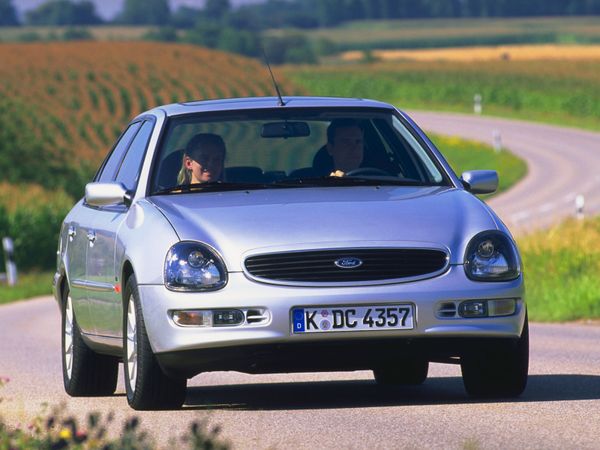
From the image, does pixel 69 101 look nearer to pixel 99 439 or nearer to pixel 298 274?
pixel 298 274

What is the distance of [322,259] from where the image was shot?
8.25m

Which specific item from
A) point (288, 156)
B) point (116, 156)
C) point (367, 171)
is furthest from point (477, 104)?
point (367, 171)

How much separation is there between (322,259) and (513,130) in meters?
70.5

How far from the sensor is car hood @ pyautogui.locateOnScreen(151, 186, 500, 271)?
8.27 metres

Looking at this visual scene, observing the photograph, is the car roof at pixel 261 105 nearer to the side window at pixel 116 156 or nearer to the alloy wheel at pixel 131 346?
the side window at pixel 116 156

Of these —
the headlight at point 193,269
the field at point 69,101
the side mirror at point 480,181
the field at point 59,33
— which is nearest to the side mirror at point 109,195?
the headlight at point 193,269

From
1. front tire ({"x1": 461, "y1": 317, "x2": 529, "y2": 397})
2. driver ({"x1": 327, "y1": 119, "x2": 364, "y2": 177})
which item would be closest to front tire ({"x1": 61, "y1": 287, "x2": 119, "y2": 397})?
driver ({"x1": 327, "y1": 119, "x2": 364, "y2": 177})

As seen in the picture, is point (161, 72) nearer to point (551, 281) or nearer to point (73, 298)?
point (551, 281)

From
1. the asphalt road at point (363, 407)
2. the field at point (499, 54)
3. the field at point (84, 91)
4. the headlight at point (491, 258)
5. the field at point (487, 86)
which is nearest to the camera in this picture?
the asphalt road at point (363, 407)

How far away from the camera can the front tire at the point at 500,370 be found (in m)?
8.73

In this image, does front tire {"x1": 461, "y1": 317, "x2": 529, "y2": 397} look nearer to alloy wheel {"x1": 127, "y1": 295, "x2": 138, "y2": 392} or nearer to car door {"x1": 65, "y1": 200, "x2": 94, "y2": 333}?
alloy wheel {"x1": 127, "y1": 295, "x2": 138, "y2": 392}

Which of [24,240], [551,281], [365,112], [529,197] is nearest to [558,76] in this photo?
[529,197]

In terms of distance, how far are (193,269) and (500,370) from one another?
1.76 metres

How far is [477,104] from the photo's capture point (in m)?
94.4
